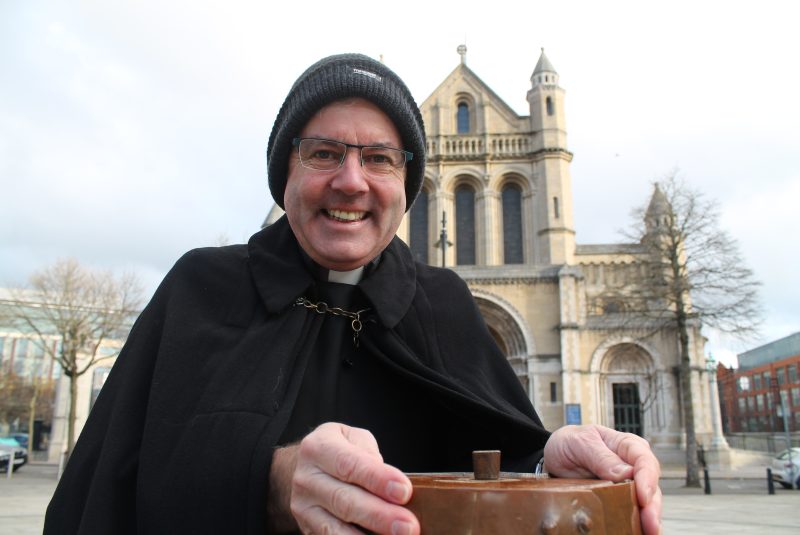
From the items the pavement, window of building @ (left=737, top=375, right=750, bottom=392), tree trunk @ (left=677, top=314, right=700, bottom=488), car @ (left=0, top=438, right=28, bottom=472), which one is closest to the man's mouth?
the pavement

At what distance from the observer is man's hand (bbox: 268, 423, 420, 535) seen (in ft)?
2.35

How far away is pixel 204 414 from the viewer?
114cm

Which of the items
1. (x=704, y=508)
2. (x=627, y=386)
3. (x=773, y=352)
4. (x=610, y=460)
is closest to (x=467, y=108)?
(x=627, y=386)

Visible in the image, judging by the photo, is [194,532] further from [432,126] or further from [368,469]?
[432,126]

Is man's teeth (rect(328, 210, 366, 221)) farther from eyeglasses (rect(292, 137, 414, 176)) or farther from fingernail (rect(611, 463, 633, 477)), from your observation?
fingernail (rect(611, 463, 633, 477))

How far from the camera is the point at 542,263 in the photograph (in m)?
28.1

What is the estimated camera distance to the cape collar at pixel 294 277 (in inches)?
56.3

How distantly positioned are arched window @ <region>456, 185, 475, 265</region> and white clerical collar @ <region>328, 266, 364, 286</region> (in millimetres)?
27909

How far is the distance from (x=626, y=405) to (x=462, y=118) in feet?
56.3

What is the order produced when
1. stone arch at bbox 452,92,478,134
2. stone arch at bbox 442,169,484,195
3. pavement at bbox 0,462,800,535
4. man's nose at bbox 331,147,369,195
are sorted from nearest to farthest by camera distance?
man's nose at bbox 331,147,369,195
pavement at bbox 0,462,800,535
stone arch at bbox 442,169,484,195
stone arch at bbox 452,92,478,134

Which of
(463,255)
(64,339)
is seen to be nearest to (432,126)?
(463,255)

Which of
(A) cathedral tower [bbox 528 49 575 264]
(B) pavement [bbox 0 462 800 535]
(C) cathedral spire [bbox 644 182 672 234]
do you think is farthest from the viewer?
(A) cathedral tower [bbox 528 49 575 264]

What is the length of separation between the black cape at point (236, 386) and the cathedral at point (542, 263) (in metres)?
18.9

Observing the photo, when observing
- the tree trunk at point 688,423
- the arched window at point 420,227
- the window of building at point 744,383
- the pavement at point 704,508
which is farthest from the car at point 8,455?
the window of building at point 744,383
